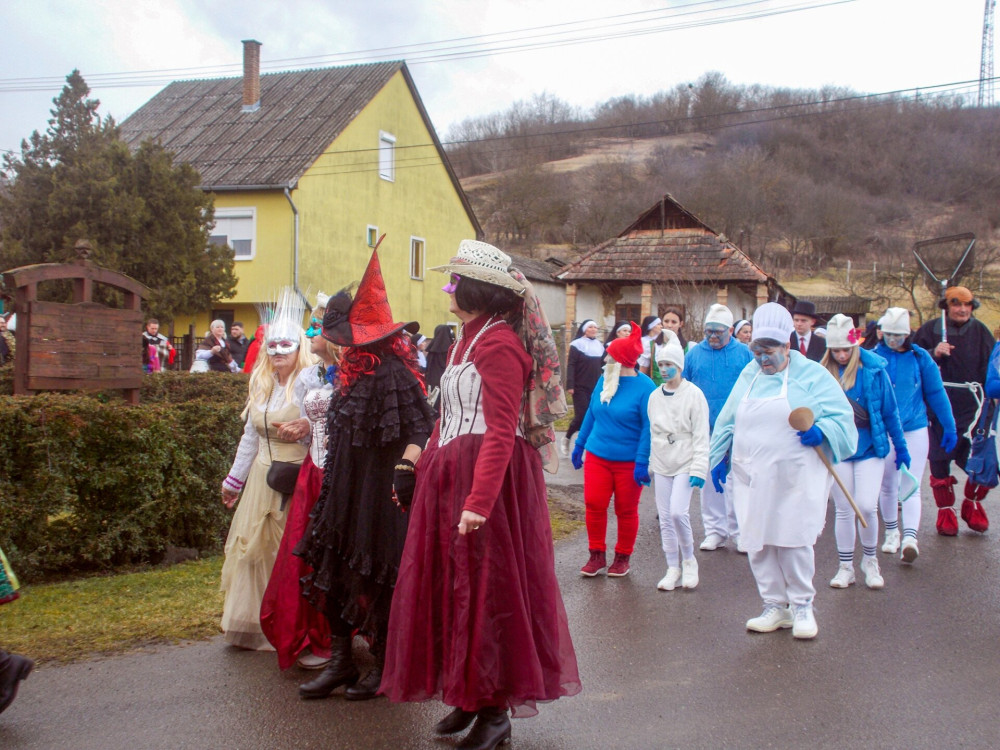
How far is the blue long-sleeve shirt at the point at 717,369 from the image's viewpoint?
846 centimetres

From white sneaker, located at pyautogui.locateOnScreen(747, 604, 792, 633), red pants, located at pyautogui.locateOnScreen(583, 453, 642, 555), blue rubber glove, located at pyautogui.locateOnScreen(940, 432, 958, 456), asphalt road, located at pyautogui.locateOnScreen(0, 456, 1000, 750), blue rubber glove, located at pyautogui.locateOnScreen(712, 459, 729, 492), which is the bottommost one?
asphalt road, located at pyautogui.locateOnScreen(0, 456, 1000, 750)

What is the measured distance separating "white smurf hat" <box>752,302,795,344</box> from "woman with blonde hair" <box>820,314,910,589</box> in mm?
1392

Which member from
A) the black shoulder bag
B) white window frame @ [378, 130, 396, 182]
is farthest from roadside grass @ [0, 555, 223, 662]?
white window frame @ [378, 130, 396, 182]

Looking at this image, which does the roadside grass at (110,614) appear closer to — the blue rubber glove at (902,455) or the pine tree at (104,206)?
the blue rubber glove at (902,455)

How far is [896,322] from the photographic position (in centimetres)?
773

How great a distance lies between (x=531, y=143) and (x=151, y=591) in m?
58.9

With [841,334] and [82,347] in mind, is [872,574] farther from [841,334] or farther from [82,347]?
[82,347]

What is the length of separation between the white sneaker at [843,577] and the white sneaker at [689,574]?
0.98 meters

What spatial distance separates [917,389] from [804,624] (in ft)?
10.1

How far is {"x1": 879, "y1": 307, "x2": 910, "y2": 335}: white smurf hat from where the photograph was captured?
773 centimetres

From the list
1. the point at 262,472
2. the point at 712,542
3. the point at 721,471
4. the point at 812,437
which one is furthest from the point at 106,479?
the point at 712,542

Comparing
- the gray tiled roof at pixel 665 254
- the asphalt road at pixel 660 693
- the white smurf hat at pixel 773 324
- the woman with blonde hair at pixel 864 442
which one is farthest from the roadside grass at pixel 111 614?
the gray tiled roof at pixel 665 254

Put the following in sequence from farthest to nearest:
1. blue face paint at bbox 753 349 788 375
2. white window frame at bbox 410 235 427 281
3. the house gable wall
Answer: white window frame at bbox 410 235 427 281 → the house gable wall → blue face paint at bbox 753 349 788 375

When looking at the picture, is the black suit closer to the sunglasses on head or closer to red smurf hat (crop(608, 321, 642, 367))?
red smurf hat (crop(608, 321, 642, 367))
